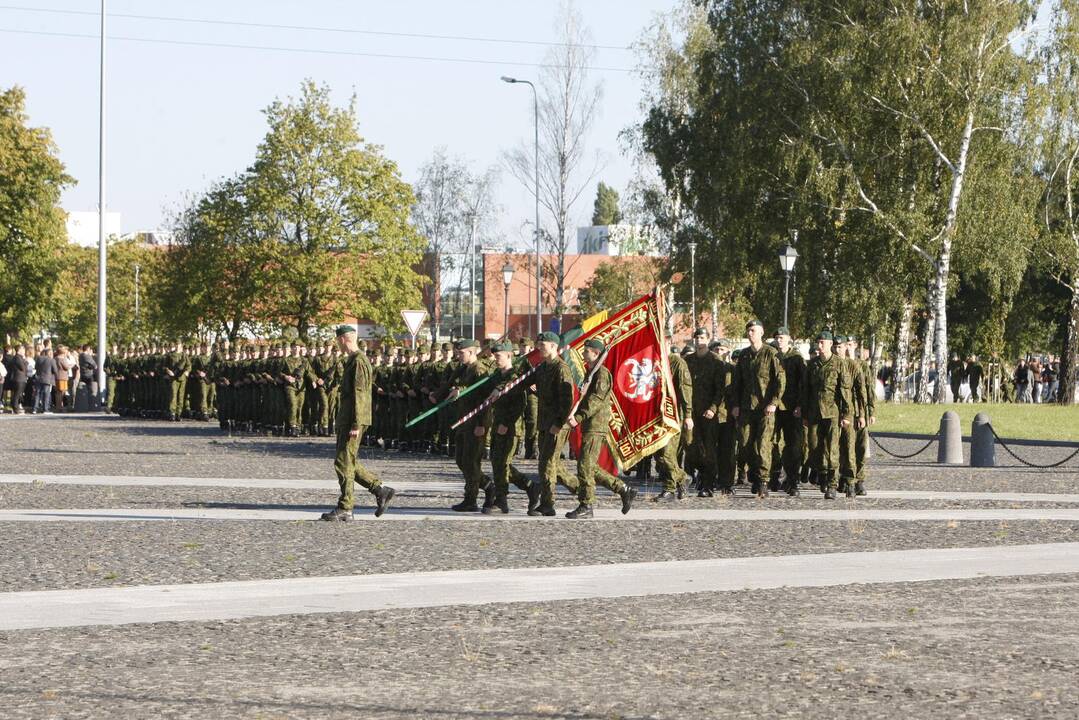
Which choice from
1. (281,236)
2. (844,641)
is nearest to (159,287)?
(281,236)

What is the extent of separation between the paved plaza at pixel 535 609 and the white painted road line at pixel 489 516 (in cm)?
7

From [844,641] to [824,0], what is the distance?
A: 127 feet

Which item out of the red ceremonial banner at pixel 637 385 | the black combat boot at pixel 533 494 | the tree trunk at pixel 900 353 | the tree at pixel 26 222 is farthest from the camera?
the tree at pixel 26 222

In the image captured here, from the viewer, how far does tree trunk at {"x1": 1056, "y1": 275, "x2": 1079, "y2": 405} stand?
56.7 meters

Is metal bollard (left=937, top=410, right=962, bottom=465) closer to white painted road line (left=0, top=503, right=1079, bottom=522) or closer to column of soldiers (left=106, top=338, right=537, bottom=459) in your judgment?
Result: column of soldiers (left=106, top=338, right=537, bottom=459)

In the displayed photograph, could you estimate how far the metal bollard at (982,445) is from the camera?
2494cm

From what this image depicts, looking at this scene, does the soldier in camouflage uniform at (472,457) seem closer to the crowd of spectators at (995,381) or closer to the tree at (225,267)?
the tree at (225,267)

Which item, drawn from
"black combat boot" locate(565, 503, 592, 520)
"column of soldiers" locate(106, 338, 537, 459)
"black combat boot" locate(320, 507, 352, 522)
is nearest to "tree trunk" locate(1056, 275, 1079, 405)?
"column of soldiers" locate(106, 338, 537, 459)

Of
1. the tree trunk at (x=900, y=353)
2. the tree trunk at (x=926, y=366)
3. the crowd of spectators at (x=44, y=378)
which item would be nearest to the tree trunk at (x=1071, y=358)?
the tree trunk at (x=900, y=353)

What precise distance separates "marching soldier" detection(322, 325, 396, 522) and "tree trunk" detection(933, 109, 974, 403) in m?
31.2

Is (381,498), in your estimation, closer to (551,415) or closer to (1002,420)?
(551,415)

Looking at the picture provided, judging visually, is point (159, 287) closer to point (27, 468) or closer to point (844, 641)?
point (27, 468)

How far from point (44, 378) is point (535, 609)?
38.7 m

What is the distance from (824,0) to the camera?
150 ft
